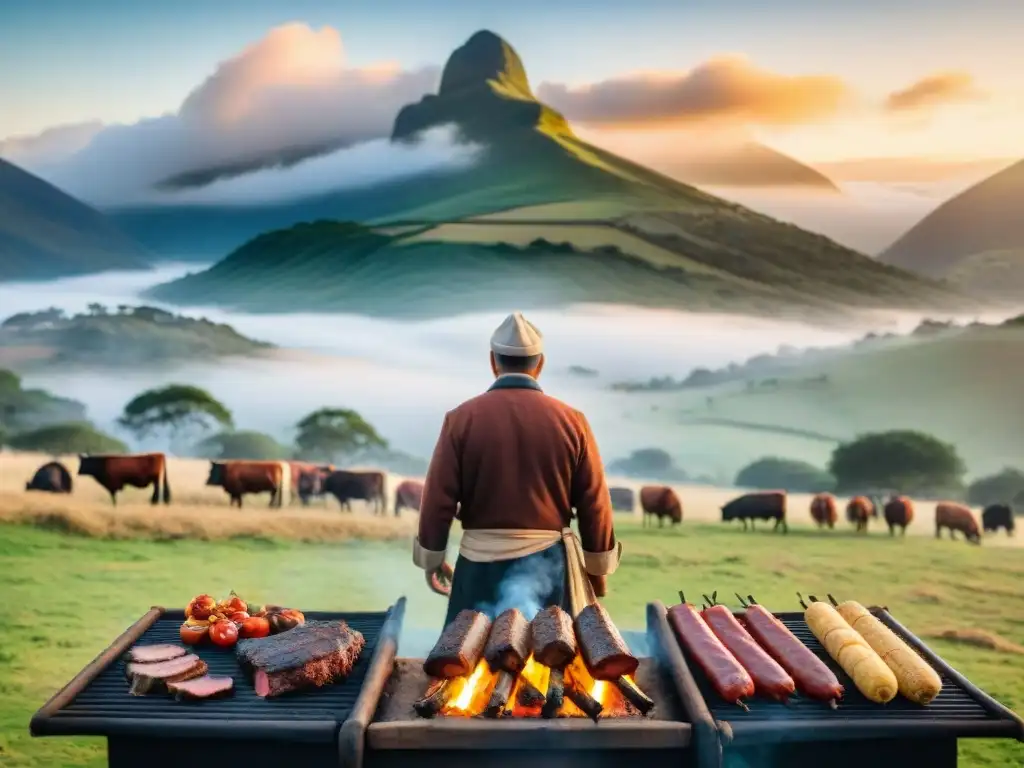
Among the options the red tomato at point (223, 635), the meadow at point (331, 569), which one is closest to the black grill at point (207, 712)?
the red tomato at point (223, 635)

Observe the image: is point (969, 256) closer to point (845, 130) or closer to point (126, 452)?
point (845, 130)

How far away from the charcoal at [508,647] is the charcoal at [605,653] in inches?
8.3

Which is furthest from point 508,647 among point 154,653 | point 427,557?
point 154,653

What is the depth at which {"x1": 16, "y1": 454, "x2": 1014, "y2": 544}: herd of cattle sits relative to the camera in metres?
10.9

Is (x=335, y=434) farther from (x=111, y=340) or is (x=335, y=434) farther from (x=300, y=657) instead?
(x=300, y=657)

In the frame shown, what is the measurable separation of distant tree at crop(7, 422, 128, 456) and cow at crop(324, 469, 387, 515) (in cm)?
283

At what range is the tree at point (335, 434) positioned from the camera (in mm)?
12133

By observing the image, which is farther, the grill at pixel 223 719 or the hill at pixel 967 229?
the hill at pixel 967 229

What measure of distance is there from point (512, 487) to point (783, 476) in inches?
331

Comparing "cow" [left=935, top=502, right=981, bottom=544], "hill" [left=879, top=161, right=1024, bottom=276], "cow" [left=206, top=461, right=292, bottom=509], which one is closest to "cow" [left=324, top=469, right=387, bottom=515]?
"cow" [left=206, top=461, right=292, bottom=509]

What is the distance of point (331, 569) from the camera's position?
31.1ft

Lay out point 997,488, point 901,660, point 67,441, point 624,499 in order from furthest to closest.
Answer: point 67,441 → point 624,499 → point 997,488 → point 901,660

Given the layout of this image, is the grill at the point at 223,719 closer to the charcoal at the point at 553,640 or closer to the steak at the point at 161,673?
the steak at the point at 161,673

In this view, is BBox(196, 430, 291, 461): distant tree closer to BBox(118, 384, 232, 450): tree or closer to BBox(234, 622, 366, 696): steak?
BBox(118, 384, 232, 450): tree
